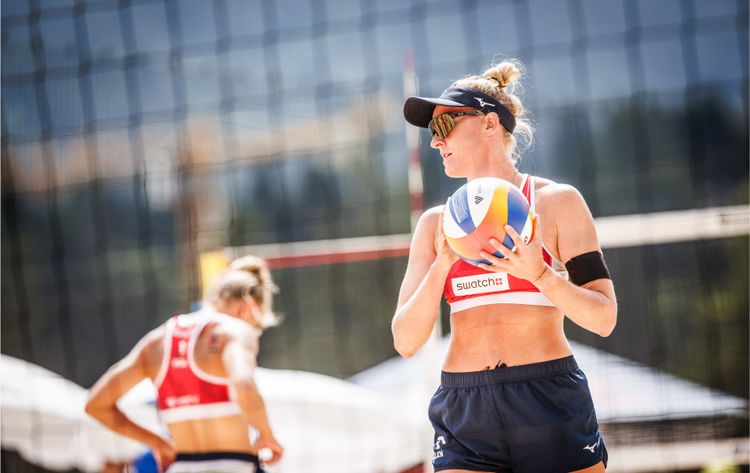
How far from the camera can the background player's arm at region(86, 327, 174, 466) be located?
388 cm

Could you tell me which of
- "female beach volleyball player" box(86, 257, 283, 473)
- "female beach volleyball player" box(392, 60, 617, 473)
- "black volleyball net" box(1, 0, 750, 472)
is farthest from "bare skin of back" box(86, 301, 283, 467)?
"black volleyball net" box(1, 0, 750, 472)

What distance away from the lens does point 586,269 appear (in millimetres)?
2031

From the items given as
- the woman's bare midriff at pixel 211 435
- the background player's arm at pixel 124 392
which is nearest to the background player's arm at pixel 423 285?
the woman's bare midriff at pixel 211 435

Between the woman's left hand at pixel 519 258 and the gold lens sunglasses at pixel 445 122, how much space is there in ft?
1.37

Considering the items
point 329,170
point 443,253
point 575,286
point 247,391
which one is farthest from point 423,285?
point 329,170

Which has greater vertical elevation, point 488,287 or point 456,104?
point 456,104

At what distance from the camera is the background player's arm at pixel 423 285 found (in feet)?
6.57

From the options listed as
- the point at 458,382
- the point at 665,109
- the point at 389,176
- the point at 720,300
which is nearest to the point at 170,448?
the point at 458,382

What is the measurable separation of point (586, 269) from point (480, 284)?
10.4 inches

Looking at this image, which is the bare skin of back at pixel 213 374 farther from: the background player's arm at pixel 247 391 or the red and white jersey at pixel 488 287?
the red and white jersey at pixel 488 287

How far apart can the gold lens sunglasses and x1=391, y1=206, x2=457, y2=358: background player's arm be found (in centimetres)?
21

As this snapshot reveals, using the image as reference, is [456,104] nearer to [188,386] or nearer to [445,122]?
[445,122]

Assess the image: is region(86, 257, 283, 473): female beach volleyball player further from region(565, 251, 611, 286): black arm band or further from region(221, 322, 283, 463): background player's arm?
region(565, 251, 611, 286): black arm band

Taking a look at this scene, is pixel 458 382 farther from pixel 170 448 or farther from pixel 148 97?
pixel 148 97
